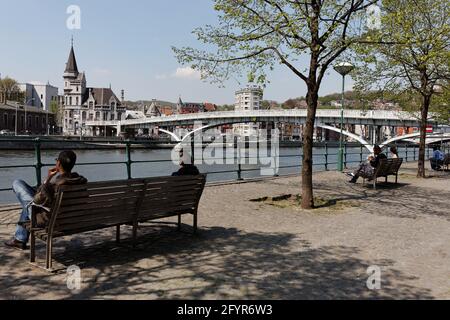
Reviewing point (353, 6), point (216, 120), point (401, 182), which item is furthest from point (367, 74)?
point (216, 120)

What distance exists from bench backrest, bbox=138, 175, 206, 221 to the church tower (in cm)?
Result: 14651

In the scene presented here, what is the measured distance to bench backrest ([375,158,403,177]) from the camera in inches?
494

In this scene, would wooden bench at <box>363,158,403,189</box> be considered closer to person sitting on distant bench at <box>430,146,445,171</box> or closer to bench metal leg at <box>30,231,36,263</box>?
person sitting on distant bench at <box>430,146,445,171</box>

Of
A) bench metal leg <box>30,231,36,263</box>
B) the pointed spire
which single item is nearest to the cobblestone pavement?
bench metal leg <box>30,231,36,263</box>

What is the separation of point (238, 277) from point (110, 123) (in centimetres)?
11488

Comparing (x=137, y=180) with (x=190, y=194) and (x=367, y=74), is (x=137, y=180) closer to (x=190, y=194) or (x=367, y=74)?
(x=190, y=194)

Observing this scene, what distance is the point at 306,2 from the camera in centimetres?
908

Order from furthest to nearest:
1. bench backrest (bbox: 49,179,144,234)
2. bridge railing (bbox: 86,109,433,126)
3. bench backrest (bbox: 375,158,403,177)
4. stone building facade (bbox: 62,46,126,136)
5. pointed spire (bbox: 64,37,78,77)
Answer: pointed spire (bbox: 64,37,78,77), stone building facade (bbox: 62,46,126,136), bridge railing (bbox: 86,109,433,126), bench backrest (bbox: 375,158,403,177), bench backrest (bbox: 49,179,144,234)

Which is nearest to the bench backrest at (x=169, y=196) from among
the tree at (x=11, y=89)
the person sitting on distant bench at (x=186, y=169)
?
the person sitting on distant bench at (x=186, y=169)

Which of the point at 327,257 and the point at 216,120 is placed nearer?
the point at 327,257

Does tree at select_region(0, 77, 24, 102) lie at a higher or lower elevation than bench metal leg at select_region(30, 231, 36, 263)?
higher

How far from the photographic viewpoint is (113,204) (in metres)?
5.33

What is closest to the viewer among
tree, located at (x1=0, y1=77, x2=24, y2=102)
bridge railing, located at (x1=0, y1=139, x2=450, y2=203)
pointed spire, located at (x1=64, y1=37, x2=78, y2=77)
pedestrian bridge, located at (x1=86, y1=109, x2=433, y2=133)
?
bridge railing, located at (x1=0, y1=139, x2=450, y2=203)

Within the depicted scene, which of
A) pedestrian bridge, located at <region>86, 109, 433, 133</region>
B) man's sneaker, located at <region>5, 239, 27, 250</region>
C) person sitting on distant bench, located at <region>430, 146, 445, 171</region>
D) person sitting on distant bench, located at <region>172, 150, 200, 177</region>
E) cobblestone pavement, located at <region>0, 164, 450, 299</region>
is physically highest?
pedestrian bridge, located at <region>86, 109, 433, 133</region>
